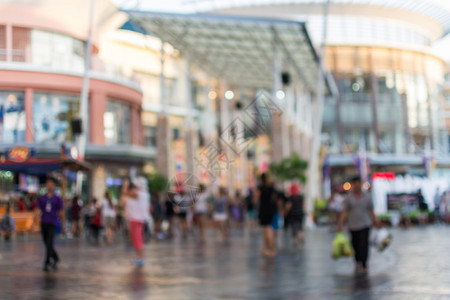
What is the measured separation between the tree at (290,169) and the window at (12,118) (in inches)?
763

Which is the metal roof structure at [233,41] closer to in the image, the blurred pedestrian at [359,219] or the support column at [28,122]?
the support column at [28,122]

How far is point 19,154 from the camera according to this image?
22.2m

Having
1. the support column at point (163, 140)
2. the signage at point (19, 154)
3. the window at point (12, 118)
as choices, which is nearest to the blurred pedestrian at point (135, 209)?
the window at point (12, 118)

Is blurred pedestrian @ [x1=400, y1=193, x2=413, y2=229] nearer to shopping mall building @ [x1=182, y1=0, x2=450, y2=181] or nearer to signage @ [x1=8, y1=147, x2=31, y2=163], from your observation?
signage @ [x1=8, y1=147, x2=31, y2=163]

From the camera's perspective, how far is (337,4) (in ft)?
228

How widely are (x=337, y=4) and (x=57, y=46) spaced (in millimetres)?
49018

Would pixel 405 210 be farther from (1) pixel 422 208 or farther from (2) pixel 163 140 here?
(2) pixel 163 140

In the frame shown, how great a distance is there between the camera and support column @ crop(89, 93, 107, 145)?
3459cm

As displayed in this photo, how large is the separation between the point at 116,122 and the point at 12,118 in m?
15.6

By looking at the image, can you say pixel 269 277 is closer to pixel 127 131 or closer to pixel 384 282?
pixel 384 282

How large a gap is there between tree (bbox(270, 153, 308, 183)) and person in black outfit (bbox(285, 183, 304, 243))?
18948 mm

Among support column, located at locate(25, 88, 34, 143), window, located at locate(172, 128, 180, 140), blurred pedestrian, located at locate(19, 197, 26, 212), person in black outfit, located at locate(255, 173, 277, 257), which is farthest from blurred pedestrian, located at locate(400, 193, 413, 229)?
window, located at locate(172, 128, 180, 140)

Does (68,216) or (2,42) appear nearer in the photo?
(2,42)

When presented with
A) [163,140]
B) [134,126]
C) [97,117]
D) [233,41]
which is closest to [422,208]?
[233,41]
